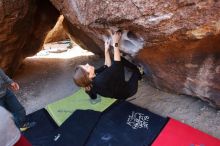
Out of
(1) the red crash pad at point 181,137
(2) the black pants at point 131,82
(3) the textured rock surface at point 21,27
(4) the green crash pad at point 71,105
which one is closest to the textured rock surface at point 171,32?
(2) the black pants at point 131,82

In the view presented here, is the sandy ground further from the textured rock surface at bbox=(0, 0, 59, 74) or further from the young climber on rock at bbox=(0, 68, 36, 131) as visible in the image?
the young climber on rock at bbox=(0, 68, 36, 131)

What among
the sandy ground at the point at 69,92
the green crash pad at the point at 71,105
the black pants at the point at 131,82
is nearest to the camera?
the black pants at the point at 131,82

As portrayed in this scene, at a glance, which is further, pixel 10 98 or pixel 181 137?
pixel 10 98

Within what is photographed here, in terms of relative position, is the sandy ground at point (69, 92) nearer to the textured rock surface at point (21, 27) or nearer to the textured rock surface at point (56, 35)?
the textured rock surface at point (21, 27)

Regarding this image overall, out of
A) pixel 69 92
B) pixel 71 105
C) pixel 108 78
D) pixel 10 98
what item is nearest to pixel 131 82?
pixel 108 78

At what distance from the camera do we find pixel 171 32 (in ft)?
9.17

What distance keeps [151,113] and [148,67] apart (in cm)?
51

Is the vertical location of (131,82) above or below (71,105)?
above

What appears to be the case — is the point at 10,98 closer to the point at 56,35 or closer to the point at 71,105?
the point at 71,105

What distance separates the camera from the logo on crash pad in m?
3.46

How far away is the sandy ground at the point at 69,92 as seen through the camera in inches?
136

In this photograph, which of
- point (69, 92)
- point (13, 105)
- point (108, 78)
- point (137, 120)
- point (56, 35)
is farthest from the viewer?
point (56, 35)

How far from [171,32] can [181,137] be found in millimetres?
1009

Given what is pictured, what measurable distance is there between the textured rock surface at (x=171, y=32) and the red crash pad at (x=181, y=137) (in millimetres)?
403
